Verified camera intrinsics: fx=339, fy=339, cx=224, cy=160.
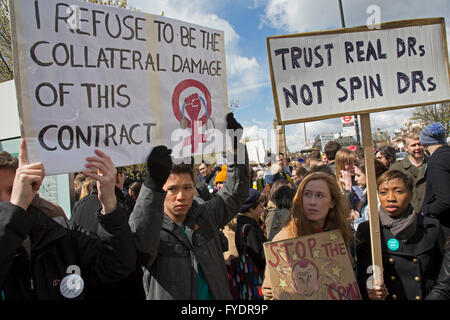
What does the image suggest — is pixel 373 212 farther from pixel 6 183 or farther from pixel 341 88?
pixel 6 183

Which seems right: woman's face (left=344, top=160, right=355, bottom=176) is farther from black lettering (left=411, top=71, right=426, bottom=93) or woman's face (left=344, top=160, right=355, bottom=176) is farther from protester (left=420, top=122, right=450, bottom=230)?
black lettering (left=411, top=71, right=426, bottom=93)

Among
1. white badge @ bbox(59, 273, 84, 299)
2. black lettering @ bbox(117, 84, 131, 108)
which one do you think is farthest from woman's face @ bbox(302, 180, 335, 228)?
white badge @ bbox(59, 273, 84, 299)

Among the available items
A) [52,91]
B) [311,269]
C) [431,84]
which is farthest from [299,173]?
[52,91]

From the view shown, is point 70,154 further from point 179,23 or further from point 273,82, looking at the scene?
point 273,82

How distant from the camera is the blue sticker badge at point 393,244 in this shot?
242 cm

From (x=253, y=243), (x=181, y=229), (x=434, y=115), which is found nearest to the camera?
(x=181, y=229)

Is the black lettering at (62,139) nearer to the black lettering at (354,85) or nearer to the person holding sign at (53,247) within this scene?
the person holding sign at (53,247)

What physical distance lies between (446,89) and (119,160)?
2544mm

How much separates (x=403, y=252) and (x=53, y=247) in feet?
7.44

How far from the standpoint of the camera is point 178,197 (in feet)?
7.84
